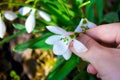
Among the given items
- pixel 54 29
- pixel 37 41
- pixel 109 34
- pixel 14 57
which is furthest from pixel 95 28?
pixel 14 57

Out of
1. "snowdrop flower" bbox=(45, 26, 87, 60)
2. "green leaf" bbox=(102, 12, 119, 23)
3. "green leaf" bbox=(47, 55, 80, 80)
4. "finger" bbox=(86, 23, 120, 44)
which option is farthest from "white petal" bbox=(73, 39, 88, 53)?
"green leaf" bbox=(102, 12, 119, 23)

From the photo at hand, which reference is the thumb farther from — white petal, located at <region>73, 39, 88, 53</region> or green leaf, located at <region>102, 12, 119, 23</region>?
green leaf, located at <region>102, 12, 119, 23</region>

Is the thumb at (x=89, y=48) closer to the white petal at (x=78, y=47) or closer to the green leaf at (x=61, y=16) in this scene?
the white petal at (x=78, y=47)

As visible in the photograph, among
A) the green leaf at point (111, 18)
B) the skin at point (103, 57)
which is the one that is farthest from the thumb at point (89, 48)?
the green leaf at point (111, 18)

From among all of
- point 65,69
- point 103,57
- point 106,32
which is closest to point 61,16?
point 65,69

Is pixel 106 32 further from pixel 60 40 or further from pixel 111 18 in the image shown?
pixel 111 18
